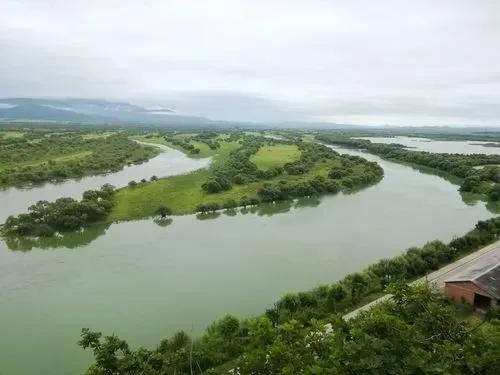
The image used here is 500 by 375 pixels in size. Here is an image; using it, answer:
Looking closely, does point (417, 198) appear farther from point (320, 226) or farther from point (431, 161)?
point (431, 161)

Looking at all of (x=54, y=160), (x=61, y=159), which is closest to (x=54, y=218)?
(x=54, y=160)

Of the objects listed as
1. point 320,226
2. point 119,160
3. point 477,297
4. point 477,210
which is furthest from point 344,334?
point 119,160

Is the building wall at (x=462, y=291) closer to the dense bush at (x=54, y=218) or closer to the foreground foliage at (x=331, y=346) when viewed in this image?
the foreground foliage at (x=331, y=346)

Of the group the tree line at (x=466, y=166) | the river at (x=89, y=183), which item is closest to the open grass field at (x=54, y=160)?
the river at (x=89, y=183)

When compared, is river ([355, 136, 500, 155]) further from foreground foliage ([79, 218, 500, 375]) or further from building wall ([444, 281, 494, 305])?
foreground foliage ([79, 218, 500, 375])

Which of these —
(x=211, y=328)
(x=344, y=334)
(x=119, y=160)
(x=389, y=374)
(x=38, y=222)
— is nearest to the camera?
(x=389, y=374)
